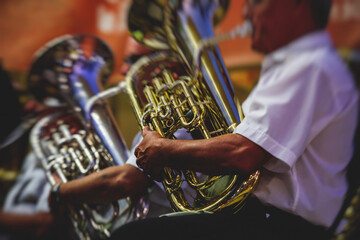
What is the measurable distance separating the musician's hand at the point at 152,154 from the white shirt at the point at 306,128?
8.7 inches

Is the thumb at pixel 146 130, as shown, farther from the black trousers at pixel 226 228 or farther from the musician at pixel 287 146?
the black trousers at pixel 226 228

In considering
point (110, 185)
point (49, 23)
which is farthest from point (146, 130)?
point (49, 23)

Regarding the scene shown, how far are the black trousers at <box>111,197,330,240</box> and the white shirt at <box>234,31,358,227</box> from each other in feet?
0.11

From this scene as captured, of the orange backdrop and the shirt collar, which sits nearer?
the shirt collar

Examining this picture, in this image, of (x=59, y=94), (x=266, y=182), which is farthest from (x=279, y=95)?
(x=59, y=94)

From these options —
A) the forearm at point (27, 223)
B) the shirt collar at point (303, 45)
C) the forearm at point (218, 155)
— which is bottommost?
the forearm at point (27, 223)

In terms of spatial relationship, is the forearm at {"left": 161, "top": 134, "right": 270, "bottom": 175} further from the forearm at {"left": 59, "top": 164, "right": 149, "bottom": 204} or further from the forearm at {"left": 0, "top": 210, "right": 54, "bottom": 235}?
the forearm at {"left": 0, "top": 210, "right": 54, "bottom": 235}

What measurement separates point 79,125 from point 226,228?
0.81m

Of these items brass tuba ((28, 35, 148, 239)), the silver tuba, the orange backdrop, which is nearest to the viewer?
the silver tuba

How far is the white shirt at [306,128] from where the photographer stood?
27.2 inches

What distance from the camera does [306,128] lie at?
2.27 ft

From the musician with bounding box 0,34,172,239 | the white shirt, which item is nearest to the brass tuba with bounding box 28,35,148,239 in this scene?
the musician with bounding box 0,34,172,239

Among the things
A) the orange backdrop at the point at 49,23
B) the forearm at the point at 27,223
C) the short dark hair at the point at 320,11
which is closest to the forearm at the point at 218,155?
the short dark hair at the point at 320,11

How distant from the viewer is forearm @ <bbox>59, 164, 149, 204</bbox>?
3.17 feet
